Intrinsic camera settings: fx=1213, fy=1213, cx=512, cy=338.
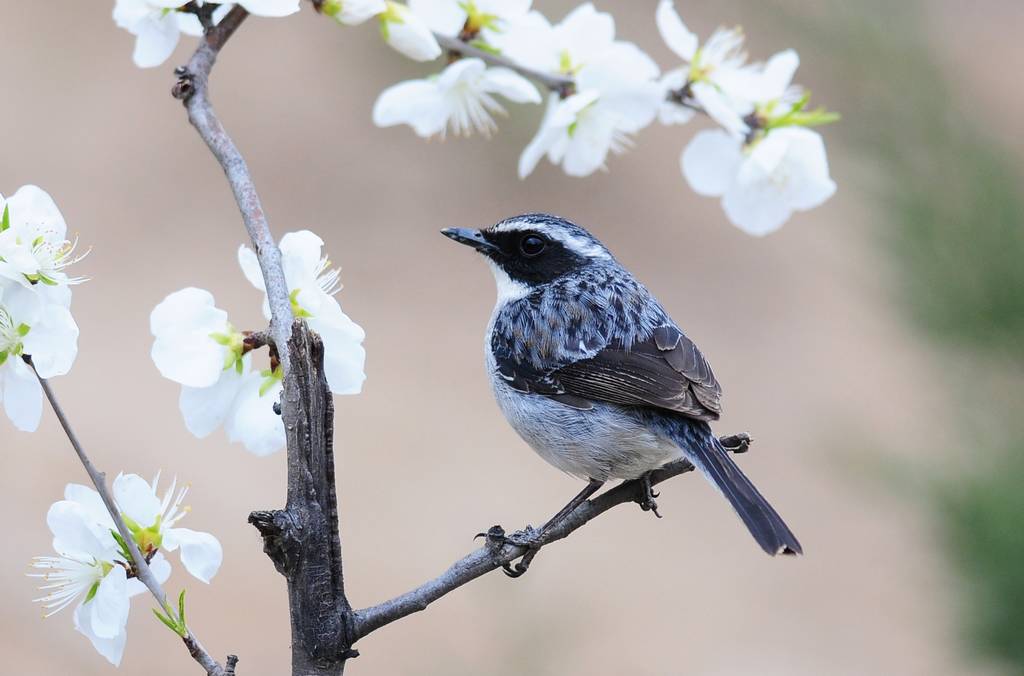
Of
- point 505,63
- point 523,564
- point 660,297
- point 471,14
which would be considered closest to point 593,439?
point 523,564

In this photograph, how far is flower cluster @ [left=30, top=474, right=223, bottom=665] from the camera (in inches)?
72.7

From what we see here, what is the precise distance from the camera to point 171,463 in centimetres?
838

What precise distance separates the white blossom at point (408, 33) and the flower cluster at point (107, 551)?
107 centimetres

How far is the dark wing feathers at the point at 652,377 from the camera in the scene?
10.3ft

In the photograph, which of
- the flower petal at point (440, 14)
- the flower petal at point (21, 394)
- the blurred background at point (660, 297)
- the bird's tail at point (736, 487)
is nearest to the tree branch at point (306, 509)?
the flower petal at point (21, 394)

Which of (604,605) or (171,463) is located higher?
(171,463)

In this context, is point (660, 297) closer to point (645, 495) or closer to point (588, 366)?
point (588, 366)

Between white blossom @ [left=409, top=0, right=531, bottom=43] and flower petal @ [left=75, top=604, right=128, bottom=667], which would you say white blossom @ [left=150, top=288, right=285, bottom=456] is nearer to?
flower petal @ [left=75, top=604, right=128, bottom=667]

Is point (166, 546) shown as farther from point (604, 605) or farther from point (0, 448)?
point (0, 448)

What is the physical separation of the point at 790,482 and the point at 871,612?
1339 mm

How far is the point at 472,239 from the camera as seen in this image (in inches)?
130

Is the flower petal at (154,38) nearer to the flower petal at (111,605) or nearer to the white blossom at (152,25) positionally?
the white blossom at (152,25)

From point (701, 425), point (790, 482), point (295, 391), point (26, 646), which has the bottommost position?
point (295, 391)

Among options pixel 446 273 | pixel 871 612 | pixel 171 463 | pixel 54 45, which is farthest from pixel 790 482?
pixel 54 45
